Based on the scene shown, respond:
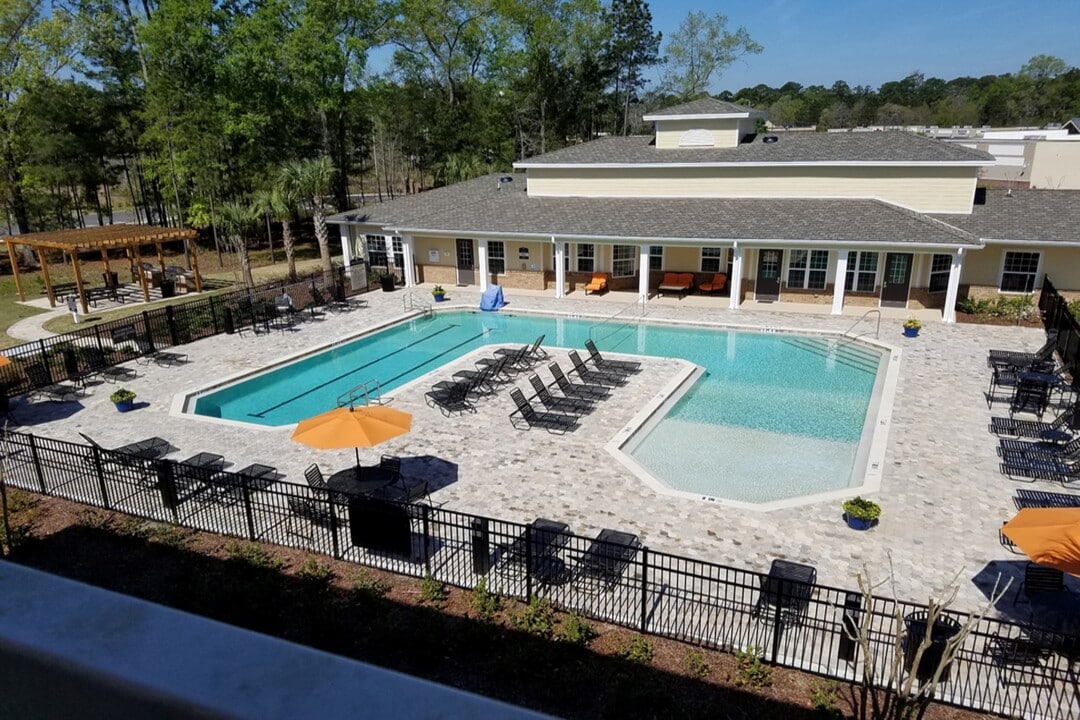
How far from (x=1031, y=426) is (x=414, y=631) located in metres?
14.6

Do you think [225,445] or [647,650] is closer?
[647,650]

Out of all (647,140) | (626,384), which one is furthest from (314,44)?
(626,384)

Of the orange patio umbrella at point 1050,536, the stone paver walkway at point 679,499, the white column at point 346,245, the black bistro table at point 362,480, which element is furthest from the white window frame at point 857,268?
the white column at point 346,245

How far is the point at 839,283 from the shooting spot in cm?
2734

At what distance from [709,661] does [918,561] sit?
14.8 ft

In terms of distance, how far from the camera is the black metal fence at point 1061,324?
63.1 feet

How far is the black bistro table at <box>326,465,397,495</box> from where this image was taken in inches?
516

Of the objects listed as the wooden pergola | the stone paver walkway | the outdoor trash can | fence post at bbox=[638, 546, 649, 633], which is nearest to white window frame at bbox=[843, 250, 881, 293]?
the stone paver walkway

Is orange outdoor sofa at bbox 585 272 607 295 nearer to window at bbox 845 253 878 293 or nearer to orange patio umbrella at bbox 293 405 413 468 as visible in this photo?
window at bbox 845 253 878 293

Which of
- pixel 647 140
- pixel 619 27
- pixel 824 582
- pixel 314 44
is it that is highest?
pixel 619 27

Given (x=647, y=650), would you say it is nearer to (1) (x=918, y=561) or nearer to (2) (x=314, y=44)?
(1) (x=918, y=561)

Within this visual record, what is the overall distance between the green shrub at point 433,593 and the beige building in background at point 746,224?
20.8 meters

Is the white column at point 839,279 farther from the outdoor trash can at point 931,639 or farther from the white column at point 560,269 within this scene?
the outdoor trash can at point 931,639

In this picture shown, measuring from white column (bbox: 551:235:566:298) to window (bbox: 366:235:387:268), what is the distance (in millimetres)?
10038
